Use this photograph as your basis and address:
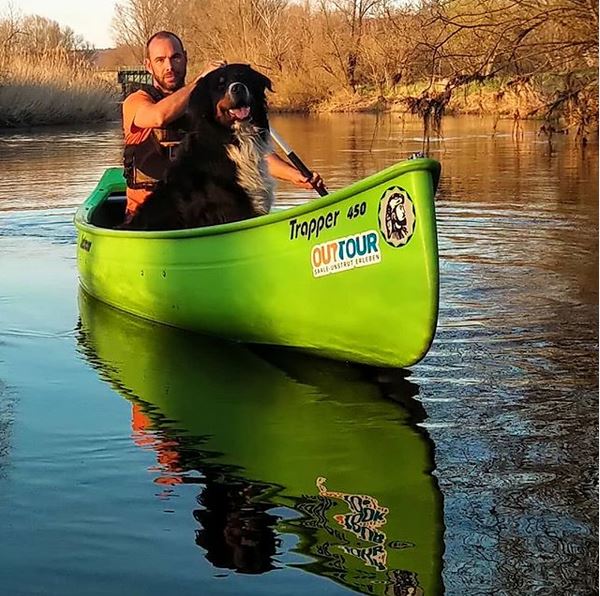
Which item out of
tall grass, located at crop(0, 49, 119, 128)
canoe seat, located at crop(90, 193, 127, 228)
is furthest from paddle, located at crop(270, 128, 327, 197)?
tall grass, located at crop(0, 49, 119, 128)

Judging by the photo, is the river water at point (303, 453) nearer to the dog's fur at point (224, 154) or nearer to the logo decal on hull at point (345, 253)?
the logo decal on hull at point (345, 253)

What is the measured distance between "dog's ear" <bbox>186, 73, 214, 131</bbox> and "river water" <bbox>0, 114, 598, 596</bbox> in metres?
1.26

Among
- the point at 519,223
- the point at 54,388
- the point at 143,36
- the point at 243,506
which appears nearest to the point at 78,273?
the point at 54,388

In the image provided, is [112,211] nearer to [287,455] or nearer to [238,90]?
[238,90]

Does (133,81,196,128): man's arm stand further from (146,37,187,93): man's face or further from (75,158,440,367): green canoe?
(75,158,440,367): green canoe

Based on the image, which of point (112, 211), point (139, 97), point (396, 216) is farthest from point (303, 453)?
point (112, 211)

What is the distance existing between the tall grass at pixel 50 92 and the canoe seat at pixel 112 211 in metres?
21.6

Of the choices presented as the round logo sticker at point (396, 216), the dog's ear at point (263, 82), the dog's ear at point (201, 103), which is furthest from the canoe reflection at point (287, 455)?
the dog's ear at point (263, 82)

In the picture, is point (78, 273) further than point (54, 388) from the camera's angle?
Yes

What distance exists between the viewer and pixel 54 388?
5309 mm

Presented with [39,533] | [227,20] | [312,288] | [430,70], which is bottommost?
[39,533]

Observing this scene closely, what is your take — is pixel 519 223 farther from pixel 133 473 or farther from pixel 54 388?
pixel 133 473

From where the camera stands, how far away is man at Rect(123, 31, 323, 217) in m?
6.59

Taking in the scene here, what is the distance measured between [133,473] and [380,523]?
101 centimetres
